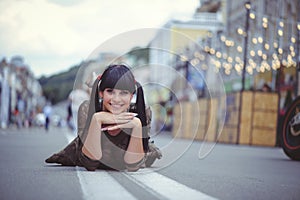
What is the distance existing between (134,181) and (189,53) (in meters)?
31.3

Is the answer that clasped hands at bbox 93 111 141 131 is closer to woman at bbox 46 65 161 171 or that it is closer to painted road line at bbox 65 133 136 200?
woman at bbox 46 65 161 171

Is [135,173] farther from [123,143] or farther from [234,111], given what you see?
[234,111]

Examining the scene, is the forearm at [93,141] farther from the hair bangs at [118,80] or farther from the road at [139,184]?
the hair bangs at [118,80]

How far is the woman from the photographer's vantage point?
5.66m

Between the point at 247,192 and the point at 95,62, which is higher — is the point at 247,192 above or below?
below

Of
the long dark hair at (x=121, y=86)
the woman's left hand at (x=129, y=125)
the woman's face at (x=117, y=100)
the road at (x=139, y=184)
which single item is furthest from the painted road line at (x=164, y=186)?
the woman's face at (x=117, y=100)

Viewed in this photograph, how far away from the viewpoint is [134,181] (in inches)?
208

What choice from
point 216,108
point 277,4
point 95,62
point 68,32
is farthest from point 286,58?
point 95,62

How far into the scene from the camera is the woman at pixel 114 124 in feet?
18.6

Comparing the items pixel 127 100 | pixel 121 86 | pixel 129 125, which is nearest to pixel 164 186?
pixel 129 125

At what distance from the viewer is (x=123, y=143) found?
587 centimetres

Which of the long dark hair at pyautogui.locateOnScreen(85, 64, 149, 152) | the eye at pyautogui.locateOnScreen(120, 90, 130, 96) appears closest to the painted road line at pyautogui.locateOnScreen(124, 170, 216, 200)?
the long dark hair at pyautogui.locateOnScreen(85, 64, 149, 152)

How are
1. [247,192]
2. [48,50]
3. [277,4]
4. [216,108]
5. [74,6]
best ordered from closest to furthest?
1. [247,192]
2. [74,6]
3. [48,50]
4. [216,108]
5. [277,4]

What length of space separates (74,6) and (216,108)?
52.9 feet
